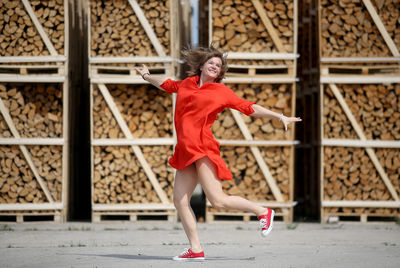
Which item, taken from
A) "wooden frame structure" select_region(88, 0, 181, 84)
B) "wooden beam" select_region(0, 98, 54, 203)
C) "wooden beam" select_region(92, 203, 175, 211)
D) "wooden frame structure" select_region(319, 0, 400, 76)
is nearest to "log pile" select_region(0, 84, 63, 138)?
"wooden beam" select_region(0, 98, 54, 203)

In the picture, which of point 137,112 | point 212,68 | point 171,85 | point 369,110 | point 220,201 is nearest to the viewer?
point 220,201

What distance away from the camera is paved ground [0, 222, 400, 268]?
18.2 feet

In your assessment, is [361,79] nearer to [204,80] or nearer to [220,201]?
[204,80]

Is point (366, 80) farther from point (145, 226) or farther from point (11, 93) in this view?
point (11, 93)

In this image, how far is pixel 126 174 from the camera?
8.66 metres

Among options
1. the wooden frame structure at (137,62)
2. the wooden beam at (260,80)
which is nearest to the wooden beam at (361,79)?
the wooden beam at (260,80)

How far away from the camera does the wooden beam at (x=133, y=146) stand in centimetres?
859

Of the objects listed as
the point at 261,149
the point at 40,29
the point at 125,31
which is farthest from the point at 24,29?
the point at 261,149

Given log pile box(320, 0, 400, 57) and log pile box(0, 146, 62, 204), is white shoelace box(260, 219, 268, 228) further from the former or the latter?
log pile box(0, 146, 62, 204)

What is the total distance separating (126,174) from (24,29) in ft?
7.94

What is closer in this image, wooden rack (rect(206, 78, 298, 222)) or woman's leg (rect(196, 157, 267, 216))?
woman's leg (rect(196, 157, 267, 216))

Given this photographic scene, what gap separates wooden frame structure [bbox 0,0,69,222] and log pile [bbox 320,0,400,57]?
3600mm

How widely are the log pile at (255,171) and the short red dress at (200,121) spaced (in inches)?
125

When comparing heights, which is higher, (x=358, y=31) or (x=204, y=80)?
(x=358, y=31)
